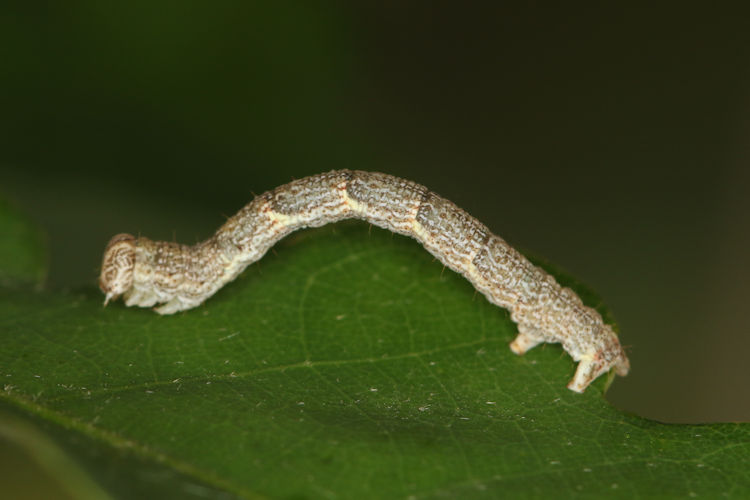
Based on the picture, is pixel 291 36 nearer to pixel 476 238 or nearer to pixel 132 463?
pixel 476 238

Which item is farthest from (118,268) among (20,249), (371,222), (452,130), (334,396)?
(452,130)

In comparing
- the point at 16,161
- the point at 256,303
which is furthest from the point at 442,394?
the point at 16,161

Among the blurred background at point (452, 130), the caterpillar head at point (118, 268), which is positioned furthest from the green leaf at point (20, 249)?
the blurred background at point (452, 130)

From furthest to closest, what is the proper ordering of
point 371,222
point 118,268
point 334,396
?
1. point 371,222
2. point 118,268
3. point 334,396

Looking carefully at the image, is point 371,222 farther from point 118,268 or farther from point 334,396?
point 118,268

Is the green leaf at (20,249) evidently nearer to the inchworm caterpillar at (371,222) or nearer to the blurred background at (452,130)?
the inchworm caterpillar at (371,222)
